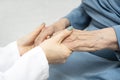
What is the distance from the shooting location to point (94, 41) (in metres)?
0.99

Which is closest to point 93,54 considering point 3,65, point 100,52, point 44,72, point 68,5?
point 100,52

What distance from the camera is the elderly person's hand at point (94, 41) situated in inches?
38.7

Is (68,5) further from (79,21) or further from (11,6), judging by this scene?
(79,21)

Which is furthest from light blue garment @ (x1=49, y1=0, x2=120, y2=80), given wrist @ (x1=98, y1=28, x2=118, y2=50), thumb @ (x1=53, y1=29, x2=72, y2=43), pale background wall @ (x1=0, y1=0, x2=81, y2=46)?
pale background wall @ (x1=0, y1=0, x2=81, y2=46)

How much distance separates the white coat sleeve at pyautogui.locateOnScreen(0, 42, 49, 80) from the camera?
92 centimetres

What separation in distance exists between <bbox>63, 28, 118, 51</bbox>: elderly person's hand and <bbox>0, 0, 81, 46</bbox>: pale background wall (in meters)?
0.97

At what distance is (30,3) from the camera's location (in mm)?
2266

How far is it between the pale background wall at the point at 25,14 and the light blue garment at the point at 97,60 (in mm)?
842

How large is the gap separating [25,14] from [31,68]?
122 centimetres

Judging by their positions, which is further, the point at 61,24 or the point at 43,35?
the point at 61,24

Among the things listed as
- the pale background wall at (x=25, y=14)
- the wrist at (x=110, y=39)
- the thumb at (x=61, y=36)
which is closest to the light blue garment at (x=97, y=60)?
the wrist at (x=110, y=39)

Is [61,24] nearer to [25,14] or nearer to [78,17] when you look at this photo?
[78,17]

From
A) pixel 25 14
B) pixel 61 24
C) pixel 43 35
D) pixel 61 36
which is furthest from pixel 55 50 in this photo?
pixel 25 14

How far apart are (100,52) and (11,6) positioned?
1315 millimetres
